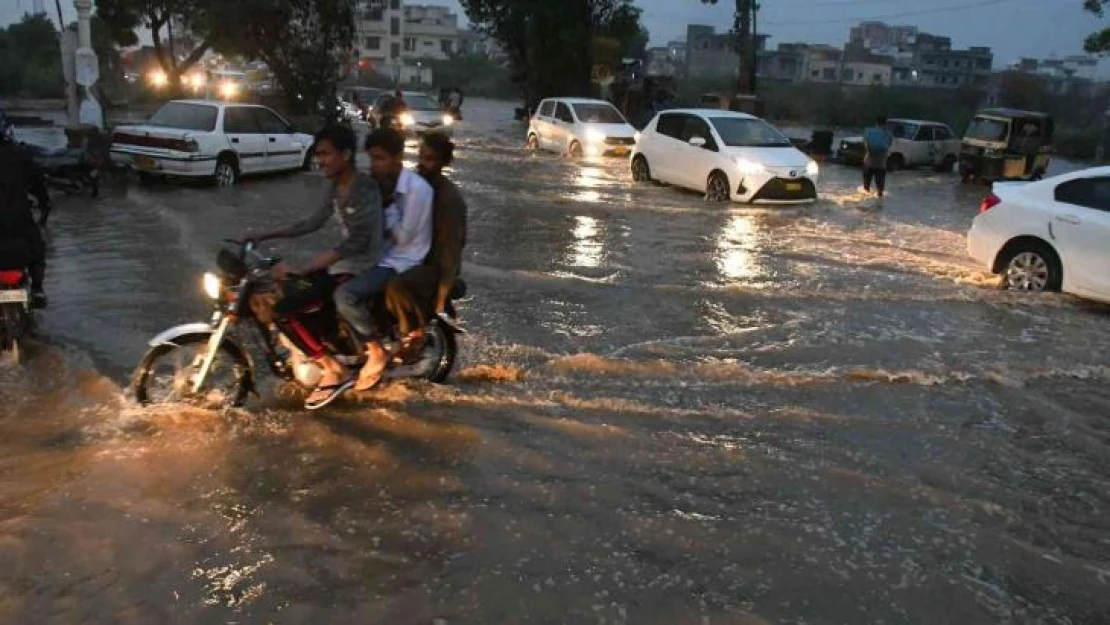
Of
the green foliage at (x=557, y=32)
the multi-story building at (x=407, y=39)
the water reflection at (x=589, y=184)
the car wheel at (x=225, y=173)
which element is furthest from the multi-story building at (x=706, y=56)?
the car wheel at (x=225, y=173)

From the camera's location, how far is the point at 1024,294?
955 centimetres

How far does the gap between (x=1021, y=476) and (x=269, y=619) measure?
407cm

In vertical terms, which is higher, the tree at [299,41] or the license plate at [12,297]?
the tree at [299,41]

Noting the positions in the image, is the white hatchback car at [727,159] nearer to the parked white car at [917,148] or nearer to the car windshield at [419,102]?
the parked white car at [917,148]

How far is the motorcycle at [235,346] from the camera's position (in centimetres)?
512

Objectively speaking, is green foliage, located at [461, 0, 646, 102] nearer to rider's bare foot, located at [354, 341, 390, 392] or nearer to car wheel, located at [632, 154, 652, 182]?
car wheel, located at [632, 154, 652, 182]

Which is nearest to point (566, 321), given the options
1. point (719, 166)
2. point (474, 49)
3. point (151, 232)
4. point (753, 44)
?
point (151, 232)

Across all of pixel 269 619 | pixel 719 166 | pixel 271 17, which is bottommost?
pixel 269 619

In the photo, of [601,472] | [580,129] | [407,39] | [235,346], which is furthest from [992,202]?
[407,39]

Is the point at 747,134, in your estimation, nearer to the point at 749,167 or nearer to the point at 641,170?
the point at 749,167

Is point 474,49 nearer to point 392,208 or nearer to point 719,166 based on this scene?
point 719,166

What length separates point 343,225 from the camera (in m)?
5.21

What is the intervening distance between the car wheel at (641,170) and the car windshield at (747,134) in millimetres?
2073

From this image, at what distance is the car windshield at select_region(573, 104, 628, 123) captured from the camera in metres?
23.7
